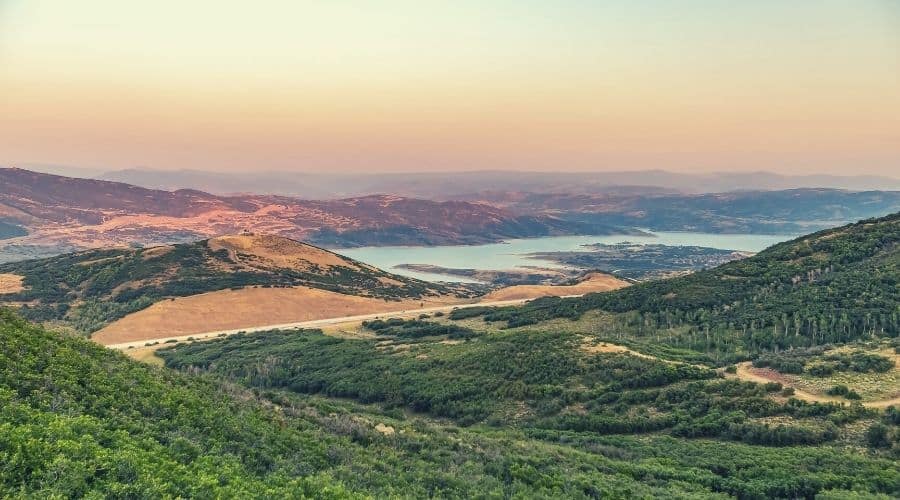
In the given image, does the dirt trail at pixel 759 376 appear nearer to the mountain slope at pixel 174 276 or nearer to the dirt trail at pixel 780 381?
the dirt trail at pixel 780 381

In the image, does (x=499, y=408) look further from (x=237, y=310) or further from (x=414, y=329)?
(x=237, y=310)

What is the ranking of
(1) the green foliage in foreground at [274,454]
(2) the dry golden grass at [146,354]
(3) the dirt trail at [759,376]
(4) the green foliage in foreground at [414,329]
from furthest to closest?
(4) the green foliage in foreground at [414,329] → (2) the dry golden grass at [146,354] → (3) the dirt trail at [759,376] → (1) the green foliage in foreground at [274,454]

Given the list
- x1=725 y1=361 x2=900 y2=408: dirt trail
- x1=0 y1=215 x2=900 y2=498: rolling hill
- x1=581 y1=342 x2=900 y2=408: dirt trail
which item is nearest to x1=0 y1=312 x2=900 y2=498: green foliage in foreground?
x1=0 y1=215 x2=900 y2=498: rolling hill

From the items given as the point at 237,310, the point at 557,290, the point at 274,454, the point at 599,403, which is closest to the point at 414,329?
the point at 599,403

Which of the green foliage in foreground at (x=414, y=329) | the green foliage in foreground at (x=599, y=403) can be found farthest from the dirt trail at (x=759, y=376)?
the green foliage in foreground at (x=414, y=329)

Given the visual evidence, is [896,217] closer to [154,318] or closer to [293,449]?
[293,449]

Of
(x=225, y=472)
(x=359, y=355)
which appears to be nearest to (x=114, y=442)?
(x=225, y=472)
